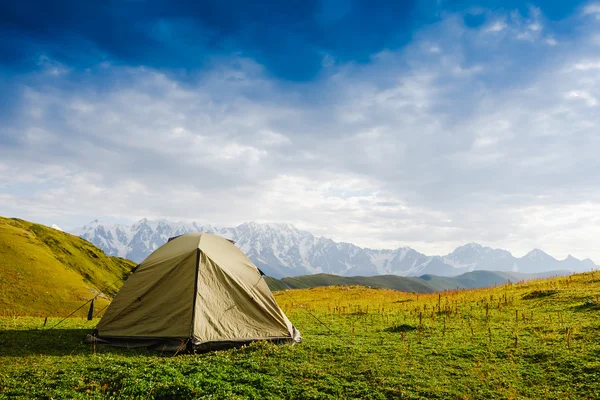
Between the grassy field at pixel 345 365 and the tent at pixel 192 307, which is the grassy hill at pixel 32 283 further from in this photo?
the grassy field at pixel 345 365

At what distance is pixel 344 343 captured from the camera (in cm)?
1652

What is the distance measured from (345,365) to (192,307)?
7.09 meters

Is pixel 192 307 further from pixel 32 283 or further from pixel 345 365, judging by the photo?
pixel 32 283

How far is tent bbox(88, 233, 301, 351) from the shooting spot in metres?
15.8

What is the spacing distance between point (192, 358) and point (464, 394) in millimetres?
9722

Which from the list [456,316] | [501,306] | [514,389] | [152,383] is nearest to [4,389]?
[152,383]

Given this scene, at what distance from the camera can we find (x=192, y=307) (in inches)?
630

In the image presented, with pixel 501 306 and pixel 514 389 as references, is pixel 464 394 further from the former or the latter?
pixel 501 306

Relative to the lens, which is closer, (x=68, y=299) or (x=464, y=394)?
(x=464, y=394)

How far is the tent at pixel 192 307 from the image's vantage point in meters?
15.8

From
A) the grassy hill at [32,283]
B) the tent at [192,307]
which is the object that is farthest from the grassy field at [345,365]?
the grassy hill at [32,283]

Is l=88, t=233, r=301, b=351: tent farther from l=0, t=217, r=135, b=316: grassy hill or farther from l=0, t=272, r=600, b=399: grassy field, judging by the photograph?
l=0, t=217, r=135, b=316: grassy hill

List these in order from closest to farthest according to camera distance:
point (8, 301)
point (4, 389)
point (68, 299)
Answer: point (4, 389), point (8, 301), point (68, 299)

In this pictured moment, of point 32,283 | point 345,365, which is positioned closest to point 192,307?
point 345,365
